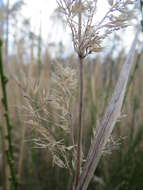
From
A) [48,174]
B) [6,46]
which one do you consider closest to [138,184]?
[48,174]

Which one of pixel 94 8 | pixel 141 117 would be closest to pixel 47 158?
pixel 141 117

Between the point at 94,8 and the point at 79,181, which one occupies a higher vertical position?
the point at 94,8

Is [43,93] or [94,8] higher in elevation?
[94,8]

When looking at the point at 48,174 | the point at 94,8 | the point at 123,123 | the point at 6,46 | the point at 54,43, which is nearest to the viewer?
the point at 94,8

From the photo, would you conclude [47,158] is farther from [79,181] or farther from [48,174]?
[79,181]

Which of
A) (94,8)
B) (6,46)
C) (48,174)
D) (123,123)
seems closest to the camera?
(94,8)

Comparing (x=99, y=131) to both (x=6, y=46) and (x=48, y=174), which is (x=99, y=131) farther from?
(x=48, y=174)

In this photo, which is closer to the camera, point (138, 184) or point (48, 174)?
point (138, 184)

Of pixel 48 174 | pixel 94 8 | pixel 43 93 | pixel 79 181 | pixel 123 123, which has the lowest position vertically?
pixel 48 174

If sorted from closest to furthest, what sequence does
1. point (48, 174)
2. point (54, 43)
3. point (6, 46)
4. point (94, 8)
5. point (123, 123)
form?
1. point (94, 8)
2. point (6, 46)
3. point (48, 174)
4. point (123, 123)
5. point (54, 43)
